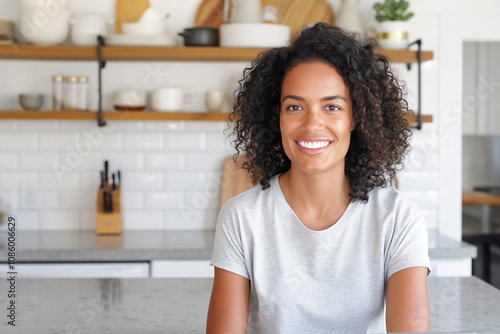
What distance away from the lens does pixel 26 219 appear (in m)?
3.71

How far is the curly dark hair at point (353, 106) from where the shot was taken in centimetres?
153

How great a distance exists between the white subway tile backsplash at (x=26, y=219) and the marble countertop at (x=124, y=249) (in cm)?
27

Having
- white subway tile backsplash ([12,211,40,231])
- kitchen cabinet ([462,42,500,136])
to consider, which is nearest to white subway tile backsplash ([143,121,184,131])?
white subway tile backsplash ([12,211,40,231])

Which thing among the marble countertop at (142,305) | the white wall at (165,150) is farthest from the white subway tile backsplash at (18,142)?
the marble countertop at (142,305)

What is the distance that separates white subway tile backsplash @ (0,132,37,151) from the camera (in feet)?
12.1

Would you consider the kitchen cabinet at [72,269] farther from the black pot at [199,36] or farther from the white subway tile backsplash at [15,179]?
the black pot at [199,36]

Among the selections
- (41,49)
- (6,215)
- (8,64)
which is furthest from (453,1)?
(6,215)

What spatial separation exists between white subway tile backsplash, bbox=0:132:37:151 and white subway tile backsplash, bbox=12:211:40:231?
376 millimetres

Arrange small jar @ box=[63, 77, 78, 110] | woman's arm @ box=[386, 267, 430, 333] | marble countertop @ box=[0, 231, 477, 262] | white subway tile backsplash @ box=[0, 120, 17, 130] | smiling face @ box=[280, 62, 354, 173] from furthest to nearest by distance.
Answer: white subway tile backsplash @ box=[0, 120, 17, 130] → small jar @ box=[63, 77, 78, 110] → marble countertop @ box=[0, 231, 477, 262] → smiling face @ box=[280, 62, 354, 173] → woman's arm @ box=[386, 267, 430, 333]

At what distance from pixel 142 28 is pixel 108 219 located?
1075mm

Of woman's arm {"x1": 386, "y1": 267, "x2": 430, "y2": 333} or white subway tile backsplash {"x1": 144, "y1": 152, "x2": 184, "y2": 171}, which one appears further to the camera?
white subway tile backsplash {"x1": 144, "y1": 152, "x2": 184, "y2": 171}

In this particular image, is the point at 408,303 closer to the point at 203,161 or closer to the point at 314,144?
the point at 314,144

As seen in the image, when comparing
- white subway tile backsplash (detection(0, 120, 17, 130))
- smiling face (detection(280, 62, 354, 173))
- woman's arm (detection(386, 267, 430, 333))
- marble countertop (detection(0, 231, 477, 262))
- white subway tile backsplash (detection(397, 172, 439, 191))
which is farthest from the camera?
white subway tile backsplash (detection(397, 172, 439, 191))

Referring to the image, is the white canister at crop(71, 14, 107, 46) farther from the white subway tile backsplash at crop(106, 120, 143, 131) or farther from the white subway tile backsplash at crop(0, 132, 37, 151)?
the white subway tile backsplash at crop(0, 132, 37, 151)
